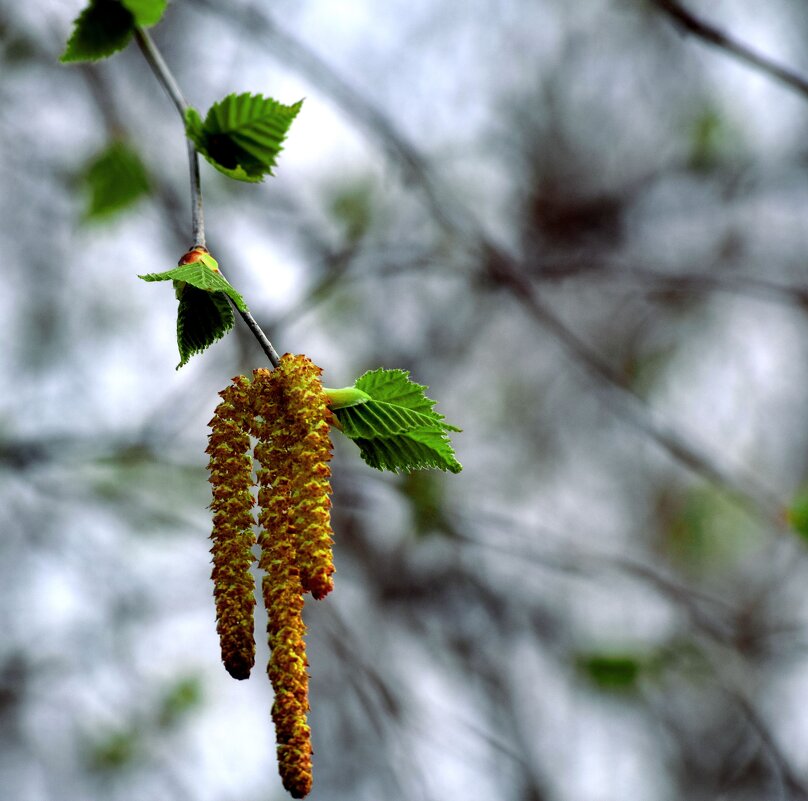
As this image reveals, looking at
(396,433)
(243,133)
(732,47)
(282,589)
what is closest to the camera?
(282,589)

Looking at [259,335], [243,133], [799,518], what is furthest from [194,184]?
[799,518]

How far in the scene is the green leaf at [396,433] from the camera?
969 millimetres

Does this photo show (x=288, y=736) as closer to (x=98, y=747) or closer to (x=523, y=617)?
(x=98, y=747)

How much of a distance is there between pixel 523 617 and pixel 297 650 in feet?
18.2

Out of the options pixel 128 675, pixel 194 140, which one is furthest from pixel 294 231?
pixel 194 140

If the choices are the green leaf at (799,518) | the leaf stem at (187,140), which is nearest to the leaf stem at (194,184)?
the leaf stem at (187,140)

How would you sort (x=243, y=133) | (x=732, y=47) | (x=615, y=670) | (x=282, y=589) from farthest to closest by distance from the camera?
1. (x=615, y=670)
2. (x=732, y=47)
3. (x=243, y=133)
4. (x=282, y=589)

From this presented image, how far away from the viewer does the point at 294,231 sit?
4.53m

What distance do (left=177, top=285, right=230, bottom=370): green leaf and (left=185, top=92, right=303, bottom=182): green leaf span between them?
0.56ft

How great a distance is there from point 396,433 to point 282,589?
206 millimetres

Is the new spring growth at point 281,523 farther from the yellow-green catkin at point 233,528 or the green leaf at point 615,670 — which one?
the green leaf at point 615,670

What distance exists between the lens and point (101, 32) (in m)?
1.18

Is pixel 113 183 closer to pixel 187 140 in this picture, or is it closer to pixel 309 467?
pixel 187 140

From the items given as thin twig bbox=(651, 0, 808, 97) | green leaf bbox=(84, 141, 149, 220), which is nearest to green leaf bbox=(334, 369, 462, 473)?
thin twig bbox=(651, 0, 808, 97)
